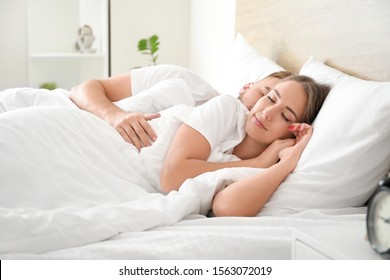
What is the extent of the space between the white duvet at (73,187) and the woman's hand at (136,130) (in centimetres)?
4

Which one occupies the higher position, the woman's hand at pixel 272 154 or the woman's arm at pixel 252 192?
the woman's hand at pixel 272 154

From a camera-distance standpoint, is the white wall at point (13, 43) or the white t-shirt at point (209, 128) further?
the white wall at point (13, 43)

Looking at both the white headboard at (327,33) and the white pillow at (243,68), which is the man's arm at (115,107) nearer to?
the white pillow at (243,68)

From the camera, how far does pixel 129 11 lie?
4.19 meters

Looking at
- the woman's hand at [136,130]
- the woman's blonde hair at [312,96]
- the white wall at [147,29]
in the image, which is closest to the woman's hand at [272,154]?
the woman's blonde hair at [312,96]

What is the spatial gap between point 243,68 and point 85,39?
229 centimetres

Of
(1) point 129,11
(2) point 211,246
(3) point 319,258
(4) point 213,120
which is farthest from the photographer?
(1) point 129,11

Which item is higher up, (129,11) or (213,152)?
(129,11)

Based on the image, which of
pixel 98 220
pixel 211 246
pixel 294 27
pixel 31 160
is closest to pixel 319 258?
pixel 211 246

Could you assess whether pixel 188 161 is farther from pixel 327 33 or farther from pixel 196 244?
pixel 327 33

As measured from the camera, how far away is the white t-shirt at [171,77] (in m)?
2.12

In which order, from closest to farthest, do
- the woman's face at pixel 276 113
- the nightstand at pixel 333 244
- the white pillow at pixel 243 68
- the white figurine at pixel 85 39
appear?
the nightstand at pixel 333 244 → the woman's face at pixel 276 113 → the white pillow at pixel 243 68 → the white figurine at pixel 85 39

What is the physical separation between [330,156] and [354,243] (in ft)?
1.57

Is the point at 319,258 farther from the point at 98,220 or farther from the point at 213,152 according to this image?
the point at 213,152
